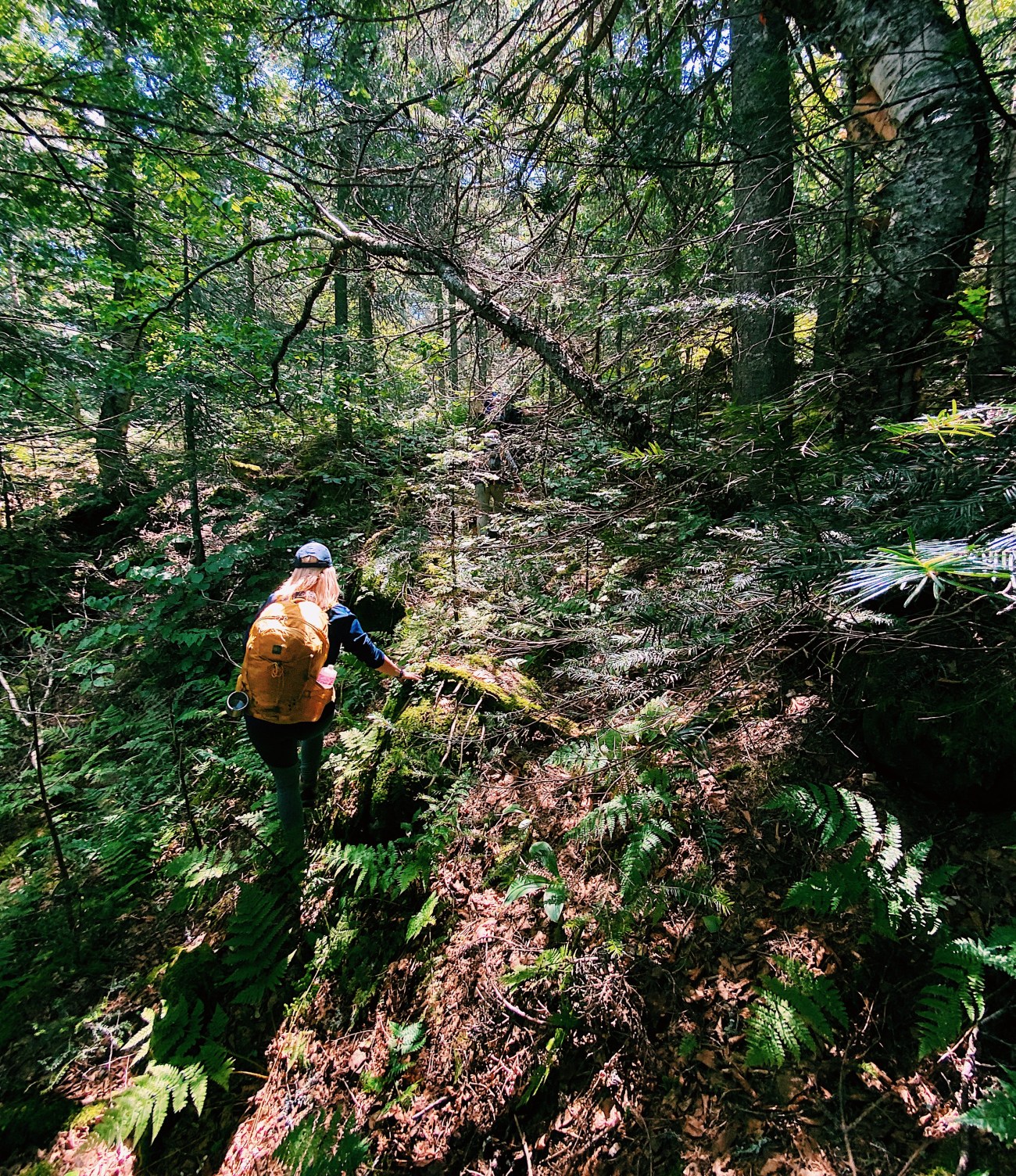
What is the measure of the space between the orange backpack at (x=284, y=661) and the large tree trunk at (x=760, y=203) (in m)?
3.12

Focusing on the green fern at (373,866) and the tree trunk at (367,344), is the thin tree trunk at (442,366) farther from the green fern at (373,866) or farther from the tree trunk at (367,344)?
the green fern at (373,866)

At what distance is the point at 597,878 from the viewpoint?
2518 mm

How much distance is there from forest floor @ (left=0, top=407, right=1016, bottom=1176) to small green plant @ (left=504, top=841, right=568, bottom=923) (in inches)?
3.5

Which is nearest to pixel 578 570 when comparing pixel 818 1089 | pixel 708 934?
pixel 708 934

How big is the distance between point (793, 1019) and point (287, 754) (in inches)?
127

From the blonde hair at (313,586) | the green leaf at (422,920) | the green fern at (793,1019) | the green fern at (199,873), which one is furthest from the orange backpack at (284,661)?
the green fern at (793,1019)

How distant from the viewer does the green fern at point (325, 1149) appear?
2.04 m

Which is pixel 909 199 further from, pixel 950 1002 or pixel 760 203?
pixel 950 1002

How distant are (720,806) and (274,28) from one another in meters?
7.16

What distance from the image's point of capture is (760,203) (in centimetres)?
367

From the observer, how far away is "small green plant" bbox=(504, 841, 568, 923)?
2299 millimetres

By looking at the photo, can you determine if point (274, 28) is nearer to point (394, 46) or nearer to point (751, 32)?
point (394, 46)

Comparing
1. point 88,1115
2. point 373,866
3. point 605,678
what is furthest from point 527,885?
point 88,1115

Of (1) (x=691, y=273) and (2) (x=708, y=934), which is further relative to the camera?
(1) (x=691, y=273)
